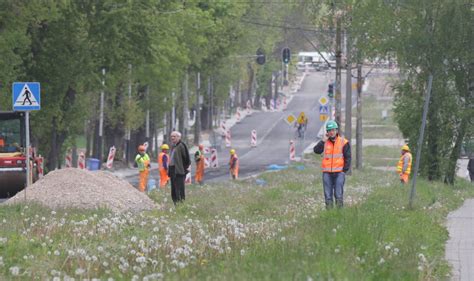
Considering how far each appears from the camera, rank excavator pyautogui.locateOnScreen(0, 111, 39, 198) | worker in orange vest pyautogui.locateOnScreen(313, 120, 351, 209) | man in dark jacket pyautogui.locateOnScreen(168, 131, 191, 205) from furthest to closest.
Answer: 1. excavator pyautogui.locateOnScreen(0, 111, 39, 198)
2. man in dark jacket pyautogui.locateOnScreen(168, 131, 191, 205)
3. worker in orange vest pyautogui.locateOnScreen(313, 120, 351, 209)

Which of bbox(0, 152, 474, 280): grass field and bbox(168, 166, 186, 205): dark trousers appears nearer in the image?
bbox(0, 152, 474, 280): grass field

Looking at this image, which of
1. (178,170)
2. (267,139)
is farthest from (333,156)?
(267,139)

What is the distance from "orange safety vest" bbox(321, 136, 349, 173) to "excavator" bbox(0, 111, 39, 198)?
40.2 ft

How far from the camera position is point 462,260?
587 inches

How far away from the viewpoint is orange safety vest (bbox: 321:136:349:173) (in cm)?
1944

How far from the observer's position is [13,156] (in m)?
30.7

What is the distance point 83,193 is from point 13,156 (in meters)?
8.94

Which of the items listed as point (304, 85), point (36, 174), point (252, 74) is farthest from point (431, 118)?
point (304, 85)

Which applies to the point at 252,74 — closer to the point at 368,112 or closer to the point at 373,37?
the point at 368,112

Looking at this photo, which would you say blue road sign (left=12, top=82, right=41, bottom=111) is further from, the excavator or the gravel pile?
the excavator

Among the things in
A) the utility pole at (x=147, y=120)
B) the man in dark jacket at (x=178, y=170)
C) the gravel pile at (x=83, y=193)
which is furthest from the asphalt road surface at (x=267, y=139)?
the gravel pile at (x=83, y=193)

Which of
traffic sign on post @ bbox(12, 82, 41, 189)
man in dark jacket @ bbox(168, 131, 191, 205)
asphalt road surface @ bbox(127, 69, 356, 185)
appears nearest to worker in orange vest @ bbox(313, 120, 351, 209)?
man in dark jacket @ bbox(168, 131, 191, 205)

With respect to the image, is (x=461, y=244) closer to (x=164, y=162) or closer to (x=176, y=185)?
(x=176, y=185)

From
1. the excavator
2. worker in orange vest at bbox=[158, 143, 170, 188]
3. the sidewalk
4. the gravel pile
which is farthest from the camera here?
worker in orange vest at bbox=[158, 143, 170, 188]
